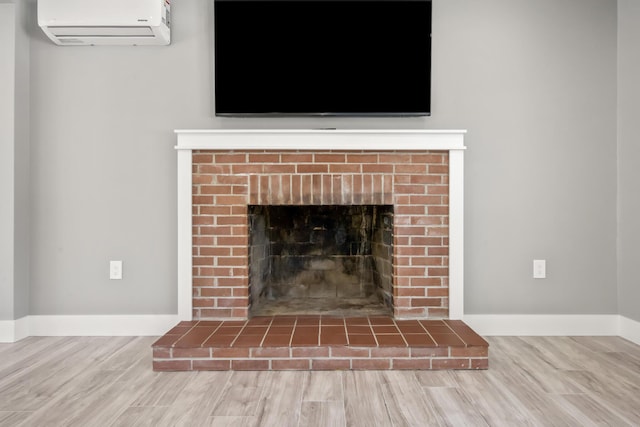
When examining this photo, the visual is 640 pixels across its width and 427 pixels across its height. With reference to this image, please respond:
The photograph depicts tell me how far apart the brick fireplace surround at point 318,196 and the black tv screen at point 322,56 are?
8.4 inches

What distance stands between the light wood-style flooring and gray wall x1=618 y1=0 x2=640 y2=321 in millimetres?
432

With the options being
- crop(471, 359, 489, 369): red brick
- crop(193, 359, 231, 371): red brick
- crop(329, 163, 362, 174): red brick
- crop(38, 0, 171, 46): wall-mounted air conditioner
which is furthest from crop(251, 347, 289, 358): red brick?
crop(38, 0, 171, 46): wall-mounted air conditioner

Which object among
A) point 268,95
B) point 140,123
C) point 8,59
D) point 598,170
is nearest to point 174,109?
point 140,123

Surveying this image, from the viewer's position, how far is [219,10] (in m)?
2.47

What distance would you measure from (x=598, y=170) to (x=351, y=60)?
1608 millimetres

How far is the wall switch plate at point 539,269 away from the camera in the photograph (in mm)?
2541

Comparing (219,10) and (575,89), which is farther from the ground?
(219,10)

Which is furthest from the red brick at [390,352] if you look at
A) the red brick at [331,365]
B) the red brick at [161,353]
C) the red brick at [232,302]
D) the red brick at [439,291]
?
the red brick at [161,353]

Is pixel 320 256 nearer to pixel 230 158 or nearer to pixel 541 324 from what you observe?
pixel 230 158

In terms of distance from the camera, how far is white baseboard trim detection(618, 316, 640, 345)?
94.6 inches

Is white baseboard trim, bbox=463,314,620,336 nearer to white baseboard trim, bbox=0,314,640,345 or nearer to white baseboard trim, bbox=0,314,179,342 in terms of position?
white baseboard trim, bbox=0,314,640,345

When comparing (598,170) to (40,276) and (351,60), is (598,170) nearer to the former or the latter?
(351,60)

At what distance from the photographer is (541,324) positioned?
2535mm

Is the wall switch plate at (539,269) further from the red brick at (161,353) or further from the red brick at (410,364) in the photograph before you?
the red brick at (161,353)
